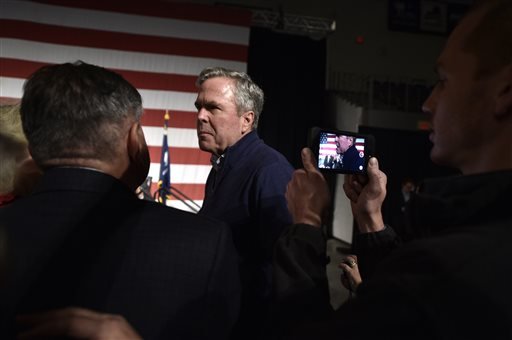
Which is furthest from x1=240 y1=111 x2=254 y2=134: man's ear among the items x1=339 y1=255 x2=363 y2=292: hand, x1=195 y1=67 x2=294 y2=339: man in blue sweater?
x1=339 y1=255 x2=363 y2=292: hand

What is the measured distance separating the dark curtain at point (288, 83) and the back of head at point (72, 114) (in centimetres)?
555

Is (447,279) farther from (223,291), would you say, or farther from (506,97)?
(223,291)

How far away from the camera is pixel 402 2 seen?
674 centimetres

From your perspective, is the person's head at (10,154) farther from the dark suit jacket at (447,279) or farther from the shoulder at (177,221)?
the dark suit jacket at (447,279)

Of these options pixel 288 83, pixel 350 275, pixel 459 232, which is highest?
pixel 288 83

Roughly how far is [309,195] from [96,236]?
0.35 metres

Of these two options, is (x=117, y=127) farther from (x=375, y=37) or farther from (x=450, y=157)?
(x=375, y=37)

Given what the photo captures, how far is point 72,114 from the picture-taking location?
64cm

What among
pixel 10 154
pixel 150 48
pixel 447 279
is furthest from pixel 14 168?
pixel 150 48

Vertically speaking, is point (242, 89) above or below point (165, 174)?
above

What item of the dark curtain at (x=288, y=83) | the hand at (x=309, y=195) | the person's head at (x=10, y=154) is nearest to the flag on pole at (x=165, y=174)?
the dark curtain at (x=288, y=83)

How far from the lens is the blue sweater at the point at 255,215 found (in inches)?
47.0

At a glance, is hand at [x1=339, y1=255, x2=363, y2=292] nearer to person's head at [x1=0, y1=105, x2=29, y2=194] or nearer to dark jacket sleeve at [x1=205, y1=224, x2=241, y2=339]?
dark jacket sleeve at [x1=205, y1=224, x2=241, y2=339]

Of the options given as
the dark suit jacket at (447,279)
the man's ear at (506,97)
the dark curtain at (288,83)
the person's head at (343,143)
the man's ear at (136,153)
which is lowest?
the dark suit jacket at (447,279)
